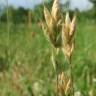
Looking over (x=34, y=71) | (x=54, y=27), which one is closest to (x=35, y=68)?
(x=34, y=71)

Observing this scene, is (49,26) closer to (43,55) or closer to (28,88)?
(28,88)

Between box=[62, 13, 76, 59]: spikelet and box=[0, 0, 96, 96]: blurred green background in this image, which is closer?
box=[62, 13, 76, 59]: spikelet

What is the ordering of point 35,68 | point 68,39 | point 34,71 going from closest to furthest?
point 68,39
point 34,71
point 35,68

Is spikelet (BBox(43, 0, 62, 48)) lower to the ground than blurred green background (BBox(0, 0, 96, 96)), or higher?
higher

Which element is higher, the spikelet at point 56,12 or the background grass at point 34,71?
the spikelet at point 56,12

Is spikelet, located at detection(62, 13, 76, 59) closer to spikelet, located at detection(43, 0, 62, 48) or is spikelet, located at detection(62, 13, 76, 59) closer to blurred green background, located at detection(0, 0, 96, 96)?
spikelet, located at detection(43, 0, 62, 48)

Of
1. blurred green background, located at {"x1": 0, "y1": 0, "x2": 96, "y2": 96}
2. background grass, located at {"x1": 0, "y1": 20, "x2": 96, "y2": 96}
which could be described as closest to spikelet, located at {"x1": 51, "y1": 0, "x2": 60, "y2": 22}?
blurred green background, located at {"x1": 0, "y1": 0, "x2": 96, "y2": 96}

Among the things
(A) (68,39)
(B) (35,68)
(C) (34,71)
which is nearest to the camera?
(A) (68,39)

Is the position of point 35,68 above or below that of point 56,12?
below

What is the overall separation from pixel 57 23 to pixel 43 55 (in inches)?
124

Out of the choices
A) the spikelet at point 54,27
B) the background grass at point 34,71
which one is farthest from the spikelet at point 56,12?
the background grass at point 34,71

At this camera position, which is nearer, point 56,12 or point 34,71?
point 56,12

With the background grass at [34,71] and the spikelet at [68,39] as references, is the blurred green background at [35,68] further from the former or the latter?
the spikelet at [68,39]

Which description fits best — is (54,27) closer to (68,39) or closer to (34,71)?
(68,39)
